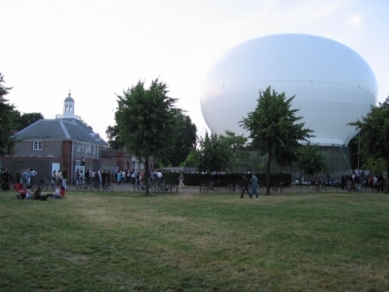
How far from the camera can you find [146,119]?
24.0 metres

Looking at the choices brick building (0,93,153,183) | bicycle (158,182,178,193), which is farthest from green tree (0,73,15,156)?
brick building (0,93,153,183)

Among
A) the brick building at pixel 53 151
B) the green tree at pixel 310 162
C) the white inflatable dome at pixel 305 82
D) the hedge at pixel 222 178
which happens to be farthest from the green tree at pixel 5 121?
the white inflatable dome at pixel 305 82

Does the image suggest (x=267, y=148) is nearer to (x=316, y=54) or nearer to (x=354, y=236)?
(x=354, y=236)

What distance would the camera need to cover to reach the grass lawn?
18.4 ft

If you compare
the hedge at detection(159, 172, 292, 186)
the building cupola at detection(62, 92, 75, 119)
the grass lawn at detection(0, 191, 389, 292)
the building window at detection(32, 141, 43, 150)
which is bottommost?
the grass lawn at detection(0, 191, 389, 292)

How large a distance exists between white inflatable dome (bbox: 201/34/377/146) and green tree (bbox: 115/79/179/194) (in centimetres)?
3124

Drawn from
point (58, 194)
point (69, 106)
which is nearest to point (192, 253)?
point (58, 194)

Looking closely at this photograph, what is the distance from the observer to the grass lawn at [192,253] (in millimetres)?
5617

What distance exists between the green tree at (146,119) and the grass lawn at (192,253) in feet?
39.6

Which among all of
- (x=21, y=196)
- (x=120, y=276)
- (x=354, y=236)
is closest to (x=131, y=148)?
(x=21, y=196)

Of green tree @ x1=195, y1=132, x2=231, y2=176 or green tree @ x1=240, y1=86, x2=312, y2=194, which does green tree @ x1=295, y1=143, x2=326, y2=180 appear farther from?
green tree @ x1=240, y1=86, x2=312, y2=194

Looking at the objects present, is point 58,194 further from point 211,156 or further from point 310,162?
point 310,162

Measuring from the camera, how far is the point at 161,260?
683 cm

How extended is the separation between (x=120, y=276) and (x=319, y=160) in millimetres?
39765
